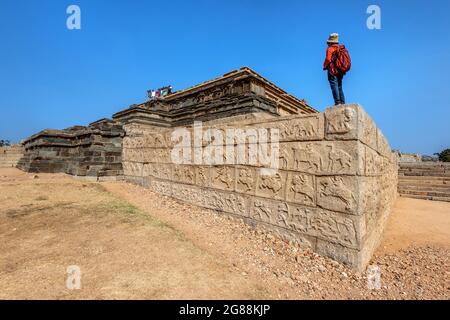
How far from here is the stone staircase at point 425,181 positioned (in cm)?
1062

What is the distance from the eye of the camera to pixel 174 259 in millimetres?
2920

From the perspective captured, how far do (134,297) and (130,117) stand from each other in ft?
36.9

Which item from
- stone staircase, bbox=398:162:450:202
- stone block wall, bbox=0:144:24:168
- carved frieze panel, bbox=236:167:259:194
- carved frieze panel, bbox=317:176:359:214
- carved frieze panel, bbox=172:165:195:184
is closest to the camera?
carved frieze panel, bbox=317:176:359:214

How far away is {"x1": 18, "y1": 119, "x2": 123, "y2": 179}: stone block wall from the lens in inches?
307

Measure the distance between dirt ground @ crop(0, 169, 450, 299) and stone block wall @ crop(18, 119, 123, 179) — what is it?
8.75 feet

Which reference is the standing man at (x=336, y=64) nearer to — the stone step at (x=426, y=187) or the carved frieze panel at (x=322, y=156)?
the carved frieze panel at (x=322, y=156)

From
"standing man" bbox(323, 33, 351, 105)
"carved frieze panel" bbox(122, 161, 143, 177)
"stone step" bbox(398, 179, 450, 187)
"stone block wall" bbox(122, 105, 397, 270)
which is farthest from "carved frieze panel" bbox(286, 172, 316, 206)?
"stone step" bbox(398, 179, 450, 187)

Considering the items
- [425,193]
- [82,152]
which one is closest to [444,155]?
[425,193]

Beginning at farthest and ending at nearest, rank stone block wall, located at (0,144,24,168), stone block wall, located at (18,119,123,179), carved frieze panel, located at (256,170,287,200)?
1. stone block wall, located at (0,144,24,168)
2. stone block wall, located at (18,119,123,179)
3. carved frieze panel, located at (256,170,287,200)

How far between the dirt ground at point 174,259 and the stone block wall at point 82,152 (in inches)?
105

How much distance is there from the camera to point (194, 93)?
1356 centimetres

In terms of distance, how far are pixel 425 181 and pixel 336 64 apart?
11132 mm

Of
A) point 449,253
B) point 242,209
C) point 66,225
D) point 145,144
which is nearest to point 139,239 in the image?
point 66,225

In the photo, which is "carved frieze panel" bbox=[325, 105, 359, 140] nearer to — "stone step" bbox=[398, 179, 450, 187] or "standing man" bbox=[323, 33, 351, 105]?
"standing man" bbox=[323, 33, 351, 105]
